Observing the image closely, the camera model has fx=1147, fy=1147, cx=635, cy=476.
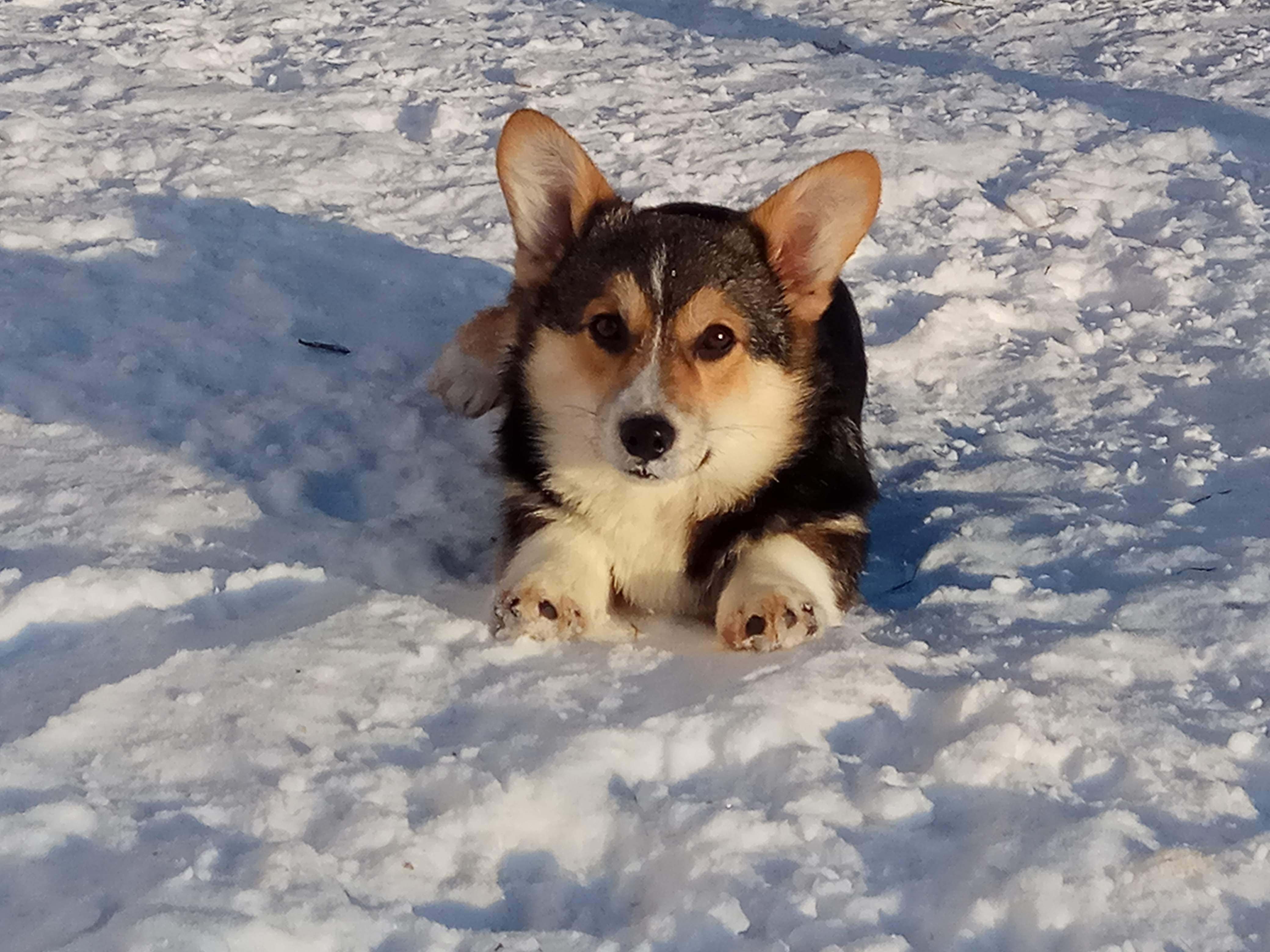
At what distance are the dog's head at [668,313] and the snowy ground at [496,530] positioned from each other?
449mm

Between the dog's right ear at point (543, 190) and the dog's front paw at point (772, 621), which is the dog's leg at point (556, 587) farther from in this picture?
the dog's right ear at point (543, 190)

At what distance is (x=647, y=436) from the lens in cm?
248

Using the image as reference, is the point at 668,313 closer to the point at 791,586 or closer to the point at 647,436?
the point at 647,436

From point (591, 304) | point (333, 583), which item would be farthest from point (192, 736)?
point (591, 304)

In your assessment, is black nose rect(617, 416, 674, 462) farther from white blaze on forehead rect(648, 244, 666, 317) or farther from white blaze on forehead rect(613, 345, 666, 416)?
white blaze on forehead rect(648, 244, 666, 317)

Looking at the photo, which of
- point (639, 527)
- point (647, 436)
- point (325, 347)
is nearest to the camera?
point (647, 436)

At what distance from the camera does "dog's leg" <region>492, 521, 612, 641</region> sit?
251 cm

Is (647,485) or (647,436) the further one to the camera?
(647,485)

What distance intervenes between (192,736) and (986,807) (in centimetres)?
137

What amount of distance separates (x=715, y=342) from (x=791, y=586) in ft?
1.99

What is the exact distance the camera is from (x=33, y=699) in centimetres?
206

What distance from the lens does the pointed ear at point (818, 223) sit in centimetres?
274

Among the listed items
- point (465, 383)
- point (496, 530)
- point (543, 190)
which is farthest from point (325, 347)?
point (543, 190)

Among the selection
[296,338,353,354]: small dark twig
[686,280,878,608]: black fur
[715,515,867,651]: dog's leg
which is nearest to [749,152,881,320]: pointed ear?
[686,280,878,608]: black fur
